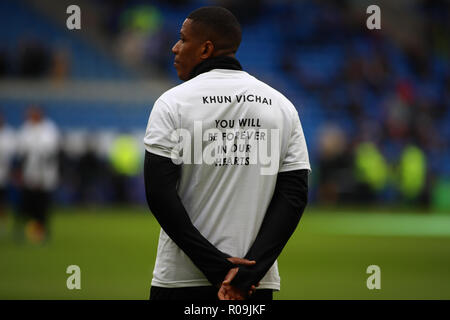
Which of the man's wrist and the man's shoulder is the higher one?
the man's shoulder

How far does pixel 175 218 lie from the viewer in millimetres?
3830

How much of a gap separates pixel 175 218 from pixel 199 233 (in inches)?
5.2

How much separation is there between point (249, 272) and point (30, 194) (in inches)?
521

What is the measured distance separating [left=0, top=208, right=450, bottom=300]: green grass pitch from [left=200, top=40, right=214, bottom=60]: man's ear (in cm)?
554

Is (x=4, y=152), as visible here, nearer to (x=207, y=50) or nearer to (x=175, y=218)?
(x=207, y=50)

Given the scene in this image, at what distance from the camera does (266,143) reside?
3.95 meters

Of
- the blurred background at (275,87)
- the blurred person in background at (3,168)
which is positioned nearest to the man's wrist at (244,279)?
the blurred background at (275,87)

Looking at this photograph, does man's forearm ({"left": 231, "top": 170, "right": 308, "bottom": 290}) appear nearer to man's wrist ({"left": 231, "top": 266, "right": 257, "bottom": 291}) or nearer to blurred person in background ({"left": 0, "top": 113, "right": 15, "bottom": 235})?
man's wrist ({"left": 231, "top": 266, "right": 257, "bottom": 291})

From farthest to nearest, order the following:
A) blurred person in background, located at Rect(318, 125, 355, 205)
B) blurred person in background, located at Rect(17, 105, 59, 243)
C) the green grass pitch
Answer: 1. blurred person in background, located at Rect(318, 125, 355, 205)
2. blurred person in background, located at Rect(17, 105, 59, 243)
3. the green grass pitch

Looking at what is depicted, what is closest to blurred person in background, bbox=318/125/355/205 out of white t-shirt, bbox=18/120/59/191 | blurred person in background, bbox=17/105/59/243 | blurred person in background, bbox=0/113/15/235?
blurred person in background, bbox=0/113/15/235

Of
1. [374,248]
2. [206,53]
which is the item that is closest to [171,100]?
[206,53]

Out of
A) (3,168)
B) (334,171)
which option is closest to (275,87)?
(334,171)

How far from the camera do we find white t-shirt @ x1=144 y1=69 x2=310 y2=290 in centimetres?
386
